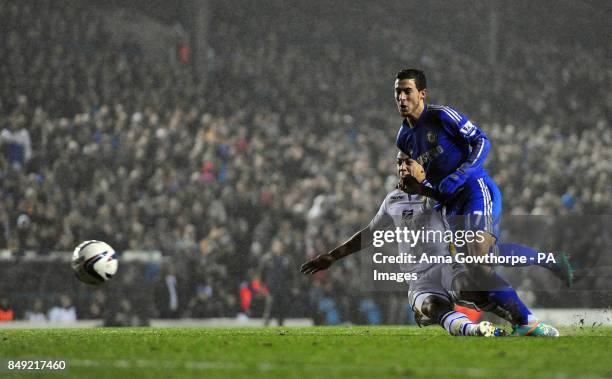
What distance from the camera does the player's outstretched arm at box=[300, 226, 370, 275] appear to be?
7453 mm

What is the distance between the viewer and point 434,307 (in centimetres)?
709

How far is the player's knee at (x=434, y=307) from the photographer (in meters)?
7.08

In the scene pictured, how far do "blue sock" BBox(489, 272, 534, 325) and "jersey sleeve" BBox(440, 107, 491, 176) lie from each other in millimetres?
757

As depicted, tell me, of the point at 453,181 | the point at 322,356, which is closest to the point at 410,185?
the point at 453,181

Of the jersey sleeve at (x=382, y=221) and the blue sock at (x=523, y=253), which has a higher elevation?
the jersey sleeve at (x=382, y=221)

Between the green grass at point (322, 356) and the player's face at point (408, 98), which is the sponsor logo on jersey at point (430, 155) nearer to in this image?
the player's face at point (408, 98)

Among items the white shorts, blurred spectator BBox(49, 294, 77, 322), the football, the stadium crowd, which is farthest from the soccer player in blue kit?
blurred spectator BBox(49, 294, 77, 322)

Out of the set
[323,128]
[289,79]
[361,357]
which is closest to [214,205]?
[323,128]

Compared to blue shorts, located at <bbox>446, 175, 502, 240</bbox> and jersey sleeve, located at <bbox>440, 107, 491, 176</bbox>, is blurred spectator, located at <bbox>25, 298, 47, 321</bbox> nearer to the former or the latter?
blue shorts, located at <bbox>446, 175, 502, 240</bbox>

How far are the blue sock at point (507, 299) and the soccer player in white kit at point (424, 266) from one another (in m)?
0.16

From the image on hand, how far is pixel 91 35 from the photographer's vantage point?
1844cm

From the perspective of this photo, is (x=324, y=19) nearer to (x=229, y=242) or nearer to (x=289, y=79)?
(x=289, y=79)

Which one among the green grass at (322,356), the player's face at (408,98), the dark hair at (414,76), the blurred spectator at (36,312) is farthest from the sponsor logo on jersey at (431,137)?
the blurred spectator at (36,312)

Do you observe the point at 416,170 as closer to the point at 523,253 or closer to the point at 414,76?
the point at 414,76
